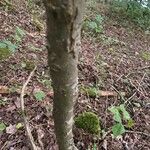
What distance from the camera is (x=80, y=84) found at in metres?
3.69

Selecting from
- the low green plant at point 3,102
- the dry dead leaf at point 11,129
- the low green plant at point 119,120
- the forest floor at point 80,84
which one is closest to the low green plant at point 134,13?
the forest floor at point 80,84

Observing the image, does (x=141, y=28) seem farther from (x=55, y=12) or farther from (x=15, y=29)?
(x=55, y=12)

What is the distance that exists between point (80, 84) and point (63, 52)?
2215 mm

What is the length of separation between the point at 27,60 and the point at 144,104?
1685 millimetres

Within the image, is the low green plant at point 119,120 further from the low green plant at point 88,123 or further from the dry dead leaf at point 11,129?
the dry dead leaf at point 11,129

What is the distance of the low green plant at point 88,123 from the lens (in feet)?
9.50

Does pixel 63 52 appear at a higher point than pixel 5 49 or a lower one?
higher

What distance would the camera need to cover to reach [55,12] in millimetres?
1307

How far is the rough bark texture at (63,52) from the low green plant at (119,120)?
2.94 feet

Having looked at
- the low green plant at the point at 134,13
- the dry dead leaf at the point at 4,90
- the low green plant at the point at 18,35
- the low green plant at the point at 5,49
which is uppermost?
the low green plant at the point at 134,13

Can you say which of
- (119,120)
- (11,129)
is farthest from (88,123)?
(11,129)

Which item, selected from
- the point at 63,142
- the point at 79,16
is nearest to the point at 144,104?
the point at 63,142

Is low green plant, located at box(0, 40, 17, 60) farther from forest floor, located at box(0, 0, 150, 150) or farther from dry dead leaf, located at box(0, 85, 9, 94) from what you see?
dry dead leaf, located at box(0, 85, 9, 94)

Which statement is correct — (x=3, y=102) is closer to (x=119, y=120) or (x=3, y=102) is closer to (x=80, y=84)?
(x=80, y=84)
